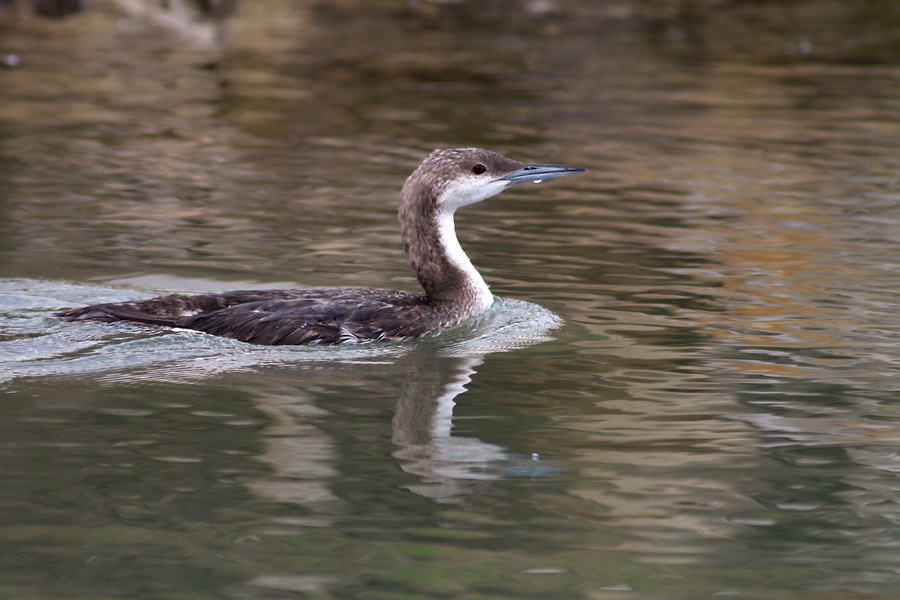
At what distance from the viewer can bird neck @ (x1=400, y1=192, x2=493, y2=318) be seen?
27.2 ft

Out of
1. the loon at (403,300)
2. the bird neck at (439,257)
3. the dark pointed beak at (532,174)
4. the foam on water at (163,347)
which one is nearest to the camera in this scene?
the foam on water at (163,347)

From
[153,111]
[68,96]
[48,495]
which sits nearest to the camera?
[48,495]

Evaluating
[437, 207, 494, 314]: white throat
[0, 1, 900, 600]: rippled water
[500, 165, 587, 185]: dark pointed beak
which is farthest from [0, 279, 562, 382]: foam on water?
[500, 165, 587, 185]: dark pointed beak

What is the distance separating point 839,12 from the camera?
29.3 m

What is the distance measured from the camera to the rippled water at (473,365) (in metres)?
4.99

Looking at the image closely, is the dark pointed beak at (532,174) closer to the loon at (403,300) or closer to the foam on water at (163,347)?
the loon at (403,300)

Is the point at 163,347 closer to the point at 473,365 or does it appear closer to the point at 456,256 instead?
the point at 473,365

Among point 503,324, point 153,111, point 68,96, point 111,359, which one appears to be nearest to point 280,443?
point 111,359

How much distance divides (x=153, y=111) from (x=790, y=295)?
10301 millimetres

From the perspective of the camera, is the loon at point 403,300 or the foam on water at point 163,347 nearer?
the foam on water at point 163,347

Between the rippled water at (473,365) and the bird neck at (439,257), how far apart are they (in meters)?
0.20

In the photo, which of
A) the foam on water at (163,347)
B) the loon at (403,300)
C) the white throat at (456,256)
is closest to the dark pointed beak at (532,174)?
the loon at (403,300)

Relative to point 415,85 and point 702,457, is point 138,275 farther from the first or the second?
point 415,85

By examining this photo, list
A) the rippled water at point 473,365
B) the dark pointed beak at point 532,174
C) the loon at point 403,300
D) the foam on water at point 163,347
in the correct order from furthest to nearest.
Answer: the dark pointed beak at point 532,174 → the loon at point 403,300 → the foam on water at point 163,347 → the rippled water at point 473,365
